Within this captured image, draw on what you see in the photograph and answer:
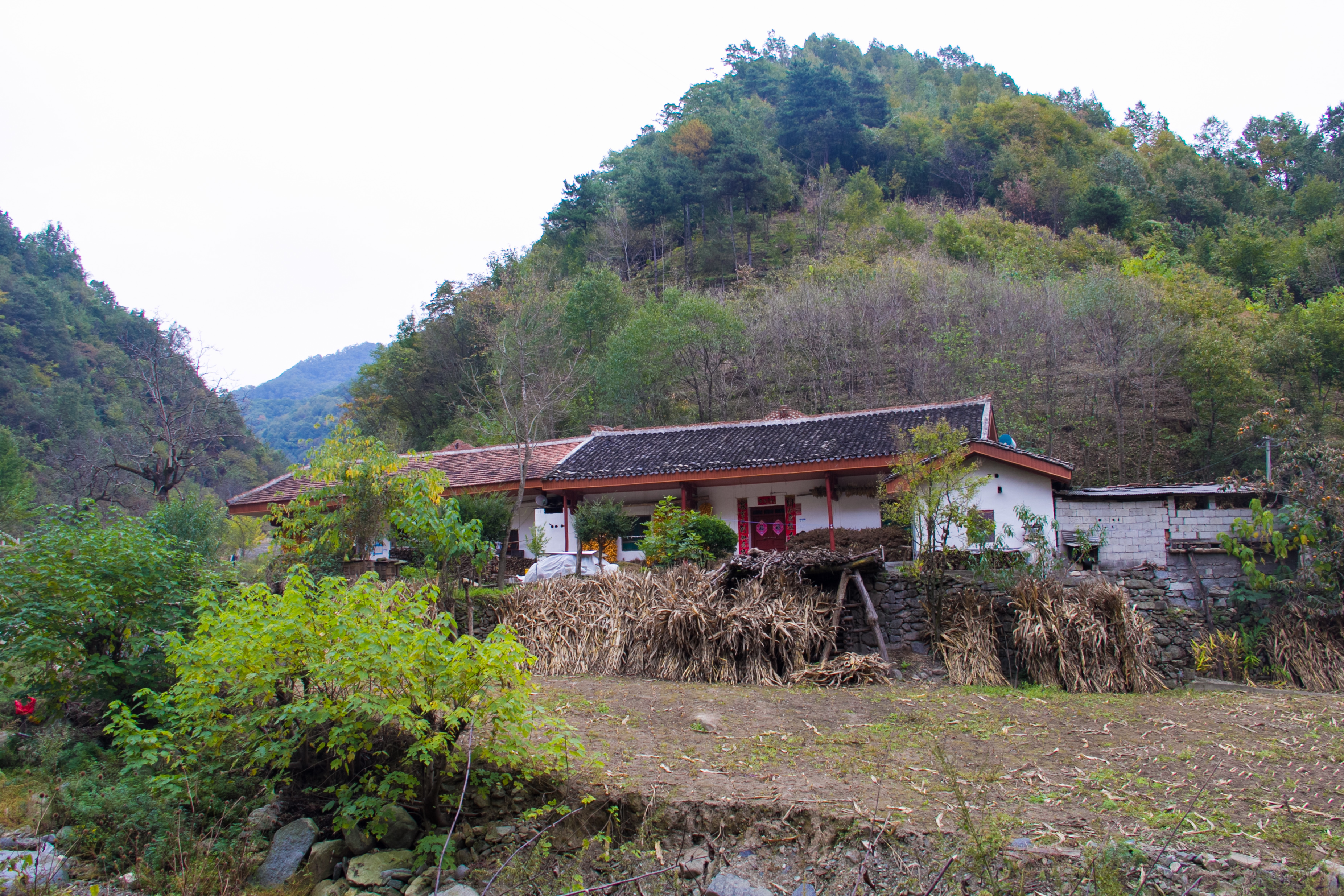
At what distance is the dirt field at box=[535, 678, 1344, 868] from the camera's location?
4.70m

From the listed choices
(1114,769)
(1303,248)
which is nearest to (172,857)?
(1114,769)

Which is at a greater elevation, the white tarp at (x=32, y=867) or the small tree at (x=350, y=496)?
the small tree at (x=350, y=496)

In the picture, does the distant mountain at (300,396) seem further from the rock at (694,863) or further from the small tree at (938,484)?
the rock at (694,863)

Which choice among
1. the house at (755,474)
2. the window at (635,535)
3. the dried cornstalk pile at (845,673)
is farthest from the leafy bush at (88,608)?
the window at (635,535)

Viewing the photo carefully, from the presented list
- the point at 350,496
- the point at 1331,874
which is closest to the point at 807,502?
the point at 350,496

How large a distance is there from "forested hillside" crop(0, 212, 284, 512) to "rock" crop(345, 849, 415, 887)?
47.6 ft

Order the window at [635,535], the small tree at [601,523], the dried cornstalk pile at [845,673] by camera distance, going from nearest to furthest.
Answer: the dried cornstalk pile at [845,673], the small tree at [601,523], the window at [635,535]

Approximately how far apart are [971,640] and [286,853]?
7.58 metres

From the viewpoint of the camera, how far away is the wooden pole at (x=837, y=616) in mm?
9417

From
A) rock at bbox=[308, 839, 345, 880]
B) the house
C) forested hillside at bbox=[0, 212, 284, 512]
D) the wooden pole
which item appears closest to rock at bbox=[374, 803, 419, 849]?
rock at bbox=[308, 839, 345, 880]

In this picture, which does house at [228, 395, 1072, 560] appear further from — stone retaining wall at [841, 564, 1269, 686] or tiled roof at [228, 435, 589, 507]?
stone retaining wall at [841, 564, 1269, 686]

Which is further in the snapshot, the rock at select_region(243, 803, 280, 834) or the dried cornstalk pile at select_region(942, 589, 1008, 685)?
the dried cornstalk pile at select_region(942, 589, 1008, 685)

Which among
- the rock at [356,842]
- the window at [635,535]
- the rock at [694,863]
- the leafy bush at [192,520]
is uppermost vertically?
the leafy bush at [192,520]

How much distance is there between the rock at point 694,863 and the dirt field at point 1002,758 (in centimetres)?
35
